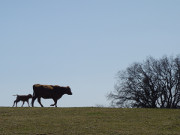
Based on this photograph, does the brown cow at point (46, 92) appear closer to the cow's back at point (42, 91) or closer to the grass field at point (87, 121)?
the cow's back at point (42, 91)

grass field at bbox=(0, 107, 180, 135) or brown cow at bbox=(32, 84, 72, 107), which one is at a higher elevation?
brown cow at bbox=(32, 84, 72, 107)

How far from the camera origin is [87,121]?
20828mm

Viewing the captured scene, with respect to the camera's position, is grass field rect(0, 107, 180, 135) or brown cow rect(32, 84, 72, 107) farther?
brown cow rect(32, 84, 72, 107)

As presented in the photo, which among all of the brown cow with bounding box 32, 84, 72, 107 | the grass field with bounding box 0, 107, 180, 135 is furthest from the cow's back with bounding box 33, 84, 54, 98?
the grass field with bounding box 0, 107, 180, 135

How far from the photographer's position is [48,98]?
2978 cm

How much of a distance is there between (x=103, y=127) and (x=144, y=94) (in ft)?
123

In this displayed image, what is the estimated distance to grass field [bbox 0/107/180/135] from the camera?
1831cm

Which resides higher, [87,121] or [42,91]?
[42,91]

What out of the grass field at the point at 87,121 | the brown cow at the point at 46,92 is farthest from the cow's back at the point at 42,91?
the grass field at the point at 87,121

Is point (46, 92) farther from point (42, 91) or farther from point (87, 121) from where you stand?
point (87, 121)

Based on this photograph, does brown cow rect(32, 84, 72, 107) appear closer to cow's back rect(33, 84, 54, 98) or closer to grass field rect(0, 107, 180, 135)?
cow's back rect(33, 84, 54, 98)

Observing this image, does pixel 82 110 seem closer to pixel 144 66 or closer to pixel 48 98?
pixel 48 98

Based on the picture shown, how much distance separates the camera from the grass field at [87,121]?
60.1ft

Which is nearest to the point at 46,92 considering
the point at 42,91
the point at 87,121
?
the point at 42,91
